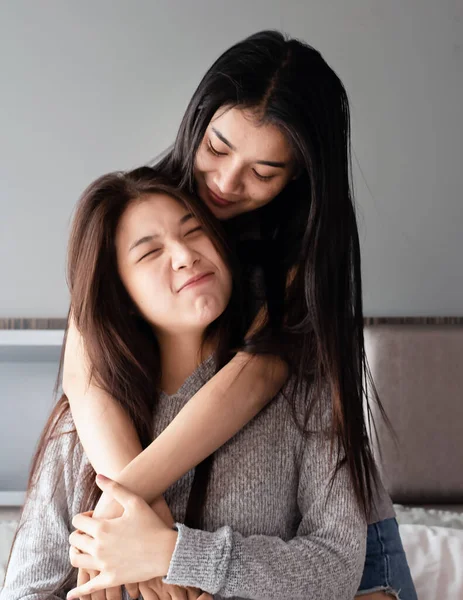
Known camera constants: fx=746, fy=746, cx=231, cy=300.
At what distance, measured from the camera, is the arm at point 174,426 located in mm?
957

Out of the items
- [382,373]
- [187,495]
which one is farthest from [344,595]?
[382,373]

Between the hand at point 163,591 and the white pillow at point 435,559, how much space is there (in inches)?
23.7

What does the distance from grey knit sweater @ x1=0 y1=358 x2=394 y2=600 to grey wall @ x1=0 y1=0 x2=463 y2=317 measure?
93cm

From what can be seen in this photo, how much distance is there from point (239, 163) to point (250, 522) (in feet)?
1.64

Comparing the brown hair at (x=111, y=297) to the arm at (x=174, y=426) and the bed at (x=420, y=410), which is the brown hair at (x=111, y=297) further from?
the bed at (x=420, y=410)

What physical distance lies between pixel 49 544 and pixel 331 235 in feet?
1.94

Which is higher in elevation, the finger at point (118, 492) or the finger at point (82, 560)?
the finger at point (118, 492)

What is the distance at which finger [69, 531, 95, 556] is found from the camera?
0.91 meters

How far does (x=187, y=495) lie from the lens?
105cm

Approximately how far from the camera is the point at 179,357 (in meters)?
1.13

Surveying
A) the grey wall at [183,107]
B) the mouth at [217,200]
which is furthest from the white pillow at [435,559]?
the mouth at [217,200]

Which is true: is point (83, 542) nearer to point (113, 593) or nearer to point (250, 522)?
point (113, 593)

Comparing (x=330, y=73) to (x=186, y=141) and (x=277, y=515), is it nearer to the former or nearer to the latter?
(x=186, y=141)

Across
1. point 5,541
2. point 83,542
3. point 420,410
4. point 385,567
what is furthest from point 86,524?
point 420,410
